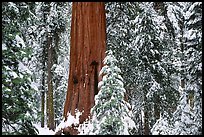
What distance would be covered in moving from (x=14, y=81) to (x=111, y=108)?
2.25 meters

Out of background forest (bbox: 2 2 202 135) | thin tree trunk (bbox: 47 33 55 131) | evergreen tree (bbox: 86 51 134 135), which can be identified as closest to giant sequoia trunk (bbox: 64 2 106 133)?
background forest (bbox: 2 2 202 135)

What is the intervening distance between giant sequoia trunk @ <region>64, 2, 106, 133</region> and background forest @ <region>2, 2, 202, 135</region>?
846 mm

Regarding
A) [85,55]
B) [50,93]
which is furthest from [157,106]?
[50,93]

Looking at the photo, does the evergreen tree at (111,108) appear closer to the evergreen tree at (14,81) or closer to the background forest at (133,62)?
the background forest at (133,62)

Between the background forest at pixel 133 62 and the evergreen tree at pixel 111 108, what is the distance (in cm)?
2

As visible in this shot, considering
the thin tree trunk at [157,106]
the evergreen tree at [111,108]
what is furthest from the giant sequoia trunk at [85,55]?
the thin tree trunk at [157,106]

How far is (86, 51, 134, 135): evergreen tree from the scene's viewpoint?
21.2ft

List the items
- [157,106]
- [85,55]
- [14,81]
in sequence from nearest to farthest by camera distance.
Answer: [14,81] → [85,55] → [157,106]

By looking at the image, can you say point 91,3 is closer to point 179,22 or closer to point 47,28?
point 179,22

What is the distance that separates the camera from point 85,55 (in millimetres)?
8508

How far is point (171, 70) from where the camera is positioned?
1520 cm

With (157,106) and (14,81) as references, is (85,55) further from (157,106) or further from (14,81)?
(157,106)

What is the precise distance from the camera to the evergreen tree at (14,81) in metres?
7.54

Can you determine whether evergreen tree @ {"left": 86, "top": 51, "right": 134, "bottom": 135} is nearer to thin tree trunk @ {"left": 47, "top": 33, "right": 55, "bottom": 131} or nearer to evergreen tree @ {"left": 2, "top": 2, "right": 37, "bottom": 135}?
evergreen tree @ {"left": 2, "top": 2, "right": 37, "bottom": 135}
